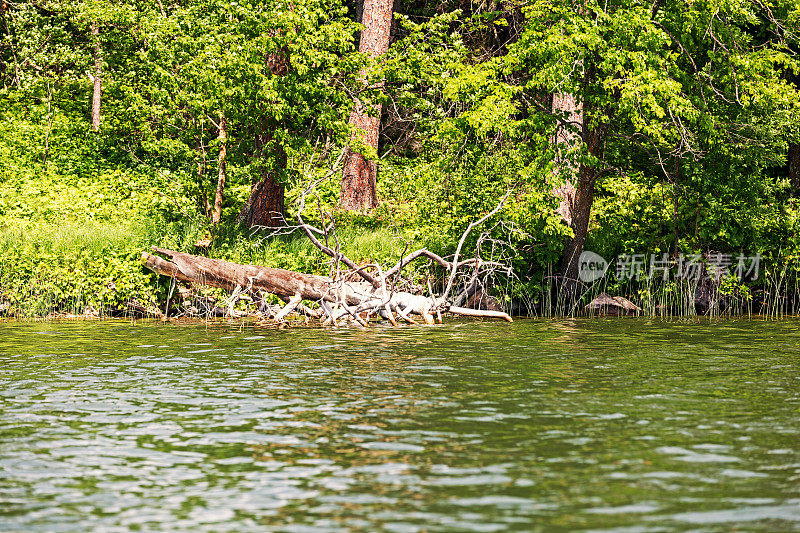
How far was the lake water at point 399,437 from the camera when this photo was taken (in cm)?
655

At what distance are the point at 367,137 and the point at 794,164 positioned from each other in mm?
10833

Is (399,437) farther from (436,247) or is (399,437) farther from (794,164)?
(794,164)

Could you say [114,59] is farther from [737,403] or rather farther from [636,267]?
[737,403]

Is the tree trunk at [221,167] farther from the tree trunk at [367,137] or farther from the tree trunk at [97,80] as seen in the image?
the tree trunk at [97,80]

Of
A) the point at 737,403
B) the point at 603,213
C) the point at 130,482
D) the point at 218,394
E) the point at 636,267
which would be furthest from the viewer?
the point at 603,213

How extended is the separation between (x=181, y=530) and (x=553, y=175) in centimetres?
1606

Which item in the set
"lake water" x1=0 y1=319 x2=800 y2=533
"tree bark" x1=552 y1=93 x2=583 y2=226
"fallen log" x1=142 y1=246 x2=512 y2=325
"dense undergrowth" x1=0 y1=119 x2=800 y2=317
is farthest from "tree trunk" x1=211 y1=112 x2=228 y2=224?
"lake water" x1=0 y1=319 x2=800 y2=533

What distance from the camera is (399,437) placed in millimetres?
8867

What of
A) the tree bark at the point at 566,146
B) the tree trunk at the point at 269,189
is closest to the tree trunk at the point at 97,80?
the tree trunk at the point at 269,189

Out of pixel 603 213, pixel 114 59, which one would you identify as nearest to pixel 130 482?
pixel 603 213

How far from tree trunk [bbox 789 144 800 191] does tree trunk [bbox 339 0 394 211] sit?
34.2ft

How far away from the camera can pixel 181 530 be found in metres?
6.20

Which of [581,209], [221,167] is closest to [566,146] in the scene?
[581,209]

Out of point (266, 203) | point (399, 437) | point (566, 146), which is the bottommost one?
point (399, 437)
